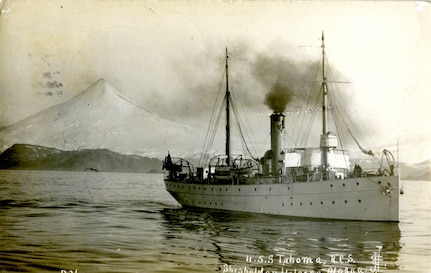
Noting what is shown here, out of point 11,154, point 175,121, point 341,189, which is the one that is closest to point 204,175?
point 341,189

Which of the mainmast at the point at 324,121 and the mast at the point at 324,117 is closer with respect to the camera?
the mast at the point at 324,117

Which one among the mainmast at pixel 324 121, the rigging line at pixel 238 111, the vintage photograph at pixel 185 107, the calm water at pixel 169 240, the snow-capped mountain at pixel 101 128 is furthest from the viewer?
the rigging line at pixel 238 111

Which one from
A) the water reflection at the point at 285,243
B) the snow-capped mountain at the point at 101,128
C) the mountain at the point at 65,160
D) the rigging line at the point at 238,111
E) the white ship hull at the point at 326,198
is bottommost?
the water reflection at the point at 285,243

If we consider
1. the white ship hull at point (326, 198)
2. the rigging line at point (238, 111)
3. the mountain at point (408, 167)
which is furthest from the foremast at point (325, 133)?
the rigging line at point (238, 111)

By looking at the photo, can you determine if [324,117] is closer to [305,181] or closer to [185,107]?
[305,181]

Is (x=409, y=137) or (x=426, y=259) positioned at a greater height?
(x=409, y=137)

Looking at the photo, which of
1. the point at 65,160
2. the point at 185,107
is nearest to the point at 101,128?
the point at 65,160

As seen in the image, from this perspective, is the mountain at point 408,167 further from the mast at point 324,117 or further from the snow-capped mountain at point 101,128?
the snow-capped mountain at point 101,128

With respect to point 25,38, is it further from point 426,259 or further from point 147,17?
point 426,259
